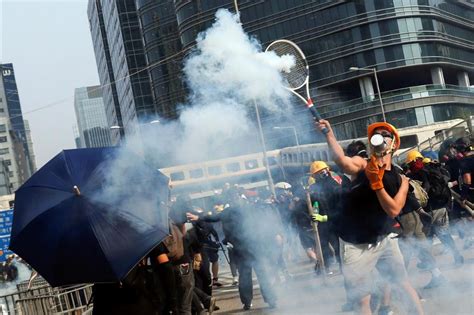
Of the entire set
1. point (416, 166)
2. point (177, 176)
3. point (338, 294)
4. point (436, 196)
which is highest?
point (177, 176)

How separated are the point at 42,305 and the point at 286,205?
13.5 ft

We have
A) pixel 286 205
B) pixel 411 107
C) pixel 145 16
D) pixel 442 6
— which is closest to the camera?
pixel 286 205

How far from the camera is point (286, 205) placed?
11.9 meters

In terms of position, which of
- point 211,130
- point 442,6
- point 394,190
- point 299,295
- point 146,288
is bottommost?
point 299,295

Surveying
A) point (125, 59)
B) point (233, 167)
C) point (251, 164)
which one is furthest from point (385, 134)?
point (125, 59)

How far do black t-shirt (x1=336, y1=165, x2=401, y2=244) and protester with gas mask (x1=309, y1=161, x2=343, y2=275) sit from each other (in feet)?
6.09

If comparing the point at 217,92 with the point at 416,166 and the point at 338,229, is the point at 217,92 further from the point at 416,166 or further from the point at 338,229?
the point at 338,229

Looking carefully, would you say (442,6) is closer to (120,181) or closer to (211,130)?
(211,130)

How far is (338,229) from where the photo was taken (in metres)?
5.88

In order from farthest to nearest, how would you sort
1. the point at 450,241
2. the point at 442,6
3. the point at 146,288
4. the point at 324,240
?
the point at 442,6 → the point at 324,240 → the point at 450,241 → the point at 146,288

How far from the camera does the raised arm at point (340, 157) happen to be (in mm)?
5297

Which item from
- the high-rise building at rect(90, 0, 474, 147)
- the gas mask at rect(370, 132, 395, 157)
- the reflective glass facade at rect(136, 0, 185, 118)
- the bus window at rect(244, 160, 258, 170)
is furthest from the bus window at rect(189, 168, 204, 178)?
the high-rise building at rect(90, 0, 474, 147)

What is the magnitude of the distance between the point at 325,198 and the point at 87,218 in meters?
5.26

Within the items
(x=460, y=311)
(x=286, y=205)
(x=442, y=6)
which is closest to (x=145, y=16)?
(x=442, y=6)
